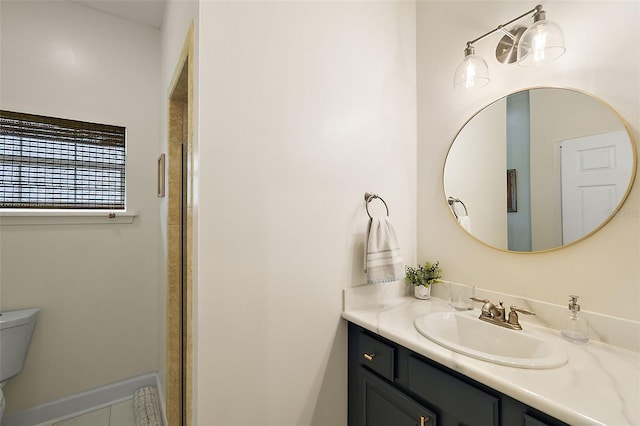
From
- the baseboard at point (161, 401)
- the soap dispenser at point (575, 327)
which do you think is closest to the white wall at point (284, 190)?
the soap dispenser at point (575, 327)

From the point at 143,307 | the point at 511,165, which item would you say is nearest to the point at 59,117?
the point at 143,307

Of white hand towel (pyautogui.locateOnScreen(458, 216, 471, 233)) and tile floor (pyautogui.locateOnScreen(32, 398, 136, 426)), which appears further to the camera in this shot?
tile floor (pyautogui.locateOnScreen(32, 398, 136, 426))

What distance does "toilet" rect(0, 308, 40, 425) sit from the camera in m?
1.69

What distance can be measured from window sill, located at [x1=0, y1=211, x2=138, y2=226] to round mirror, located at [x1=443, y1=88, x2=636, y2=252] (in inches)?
86.9

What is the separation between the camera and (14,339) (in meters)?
1.74

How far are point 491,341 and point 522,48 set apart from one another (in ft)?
3.78

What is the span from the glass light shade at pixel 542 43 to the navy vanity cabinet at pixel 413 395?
3.82 ft

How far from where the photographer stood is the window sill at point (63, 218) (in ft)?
6.14

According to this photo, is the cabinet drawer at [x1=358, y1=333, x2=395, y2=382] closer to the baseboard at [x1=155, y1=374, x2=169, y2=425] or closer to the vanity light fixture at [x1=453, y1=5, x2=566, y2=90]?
the vanity light fixture at [x1=453, y1=5, x2=566, y2=90]

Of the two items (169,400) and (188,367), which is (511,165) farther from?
(169,400)

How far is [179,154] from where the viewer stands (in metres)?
1.80

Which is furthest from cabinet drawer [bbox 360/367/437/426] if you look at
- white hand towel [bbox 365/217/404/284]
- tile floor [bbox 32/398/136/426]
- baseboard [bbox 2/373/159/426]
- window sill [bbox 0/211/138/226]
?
window sill [bbox 0/211/138/226]

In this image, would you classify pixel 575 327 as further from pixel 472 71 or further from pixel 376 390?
pixel 472 71

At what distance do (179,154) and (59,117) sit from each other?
982mm
